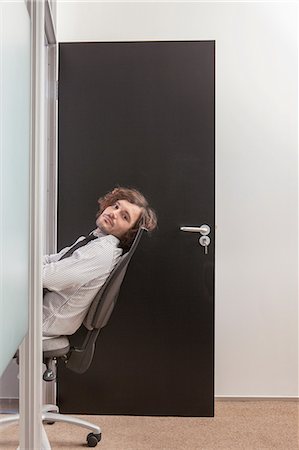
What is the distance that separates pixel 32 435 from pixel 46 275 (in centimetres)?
82

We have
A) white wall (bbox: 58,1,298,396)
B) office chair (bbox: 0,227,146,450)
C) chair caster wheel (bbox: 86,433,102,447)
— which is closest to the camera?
office chair (bbox: 0,227,146,450)

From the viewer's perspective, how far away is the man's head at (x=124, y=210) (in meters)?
Answer: 3.17

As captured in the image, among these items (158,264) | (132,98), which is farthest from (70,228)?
(132,98)

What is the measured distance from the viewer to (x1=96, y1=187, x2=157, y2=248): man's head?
3.17m

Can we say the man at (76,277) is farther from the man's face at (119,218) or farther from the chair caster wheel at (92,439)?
the chair caster wheel at (92,439)

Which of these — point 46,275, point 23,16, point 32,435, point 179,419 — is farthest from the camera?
point 179,419

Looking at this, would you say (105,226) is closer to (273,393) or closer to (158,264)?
(158,264)

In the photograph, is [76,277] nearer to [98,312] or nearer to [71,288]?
[71,288]

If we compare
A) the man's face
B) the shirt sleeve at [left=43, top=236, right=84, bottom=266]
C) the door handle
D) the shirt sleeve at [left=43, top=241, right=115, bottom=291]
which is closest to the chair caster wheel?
the shirt sleeve at [left=43, top=241, right=115, bottom=291]

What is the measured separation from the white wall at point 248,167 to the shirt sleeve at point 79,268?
871 millimetres

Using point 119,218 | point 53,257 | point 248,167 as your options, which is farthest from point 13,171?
point 248,167

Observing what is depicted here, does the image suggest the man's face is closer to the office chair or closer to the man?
the man

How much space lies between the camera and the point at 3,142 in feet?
4.00

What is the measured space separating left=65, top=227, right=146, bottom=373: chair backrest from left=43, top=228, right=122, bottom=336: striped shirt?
36mm
